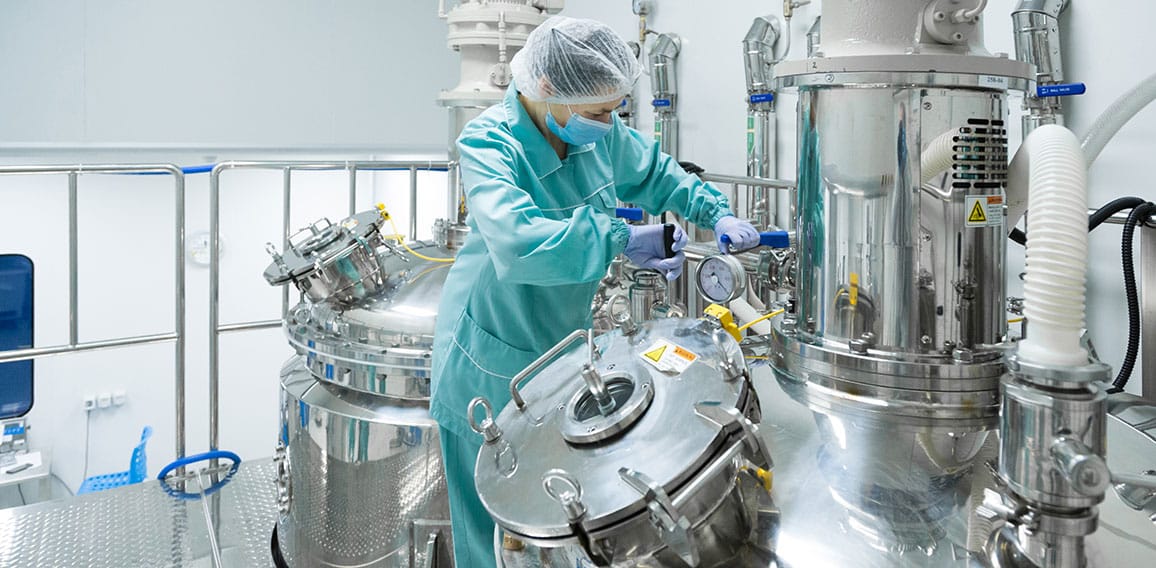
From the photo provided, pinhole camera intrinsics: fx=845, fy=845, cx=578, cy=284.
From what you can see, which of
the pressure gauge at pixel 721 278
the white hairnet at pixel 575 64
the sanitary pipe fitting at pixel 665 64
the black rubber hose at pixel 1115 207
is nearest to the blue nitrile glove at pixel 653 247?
the pressure gauge at pixel 721 278

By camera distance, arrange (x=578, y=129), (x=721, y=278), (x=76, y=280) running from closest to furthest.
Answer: (x=721, y=278)
(x=578, y=129)
(x=76, y=280)

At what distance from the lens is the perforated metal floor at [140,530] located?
82.2 inches

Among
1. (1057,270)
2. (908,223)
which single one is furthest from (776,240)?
(1057,270)

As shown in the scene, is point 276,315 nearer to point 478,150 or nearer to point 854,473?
point 478,150

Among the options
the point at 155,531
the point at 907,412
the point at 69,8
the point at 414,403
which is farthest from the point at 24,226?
the point at 907,412

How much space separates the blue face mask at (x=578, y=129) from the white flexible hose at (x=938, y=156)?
0.66m

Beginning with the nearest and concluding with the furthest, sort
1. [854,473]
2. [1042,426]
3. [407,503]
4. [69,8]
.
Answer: [1042,426] → [854,473] → [407,503] → [69,8]

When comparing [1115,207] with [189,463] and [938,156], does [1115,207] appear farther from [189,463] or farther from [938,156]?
[189,463]

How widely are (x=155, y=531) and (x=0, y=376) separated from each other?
205cm

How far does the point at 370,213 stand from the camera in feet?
6.71

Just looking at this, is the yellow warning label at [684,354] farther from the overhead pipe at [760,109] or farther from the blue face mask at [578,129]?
the overhead pipe at [760,109]

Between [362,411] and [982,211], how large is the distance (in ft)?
4.27

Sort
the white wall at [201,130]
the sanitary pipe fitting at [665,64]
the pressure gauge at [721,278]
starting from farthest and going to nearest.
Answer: the white wall at [201,130]
the sanitary pipe fitting at [665,64]
the pressure gauge at [721,278]

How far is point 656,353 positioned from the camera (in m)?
0.94
